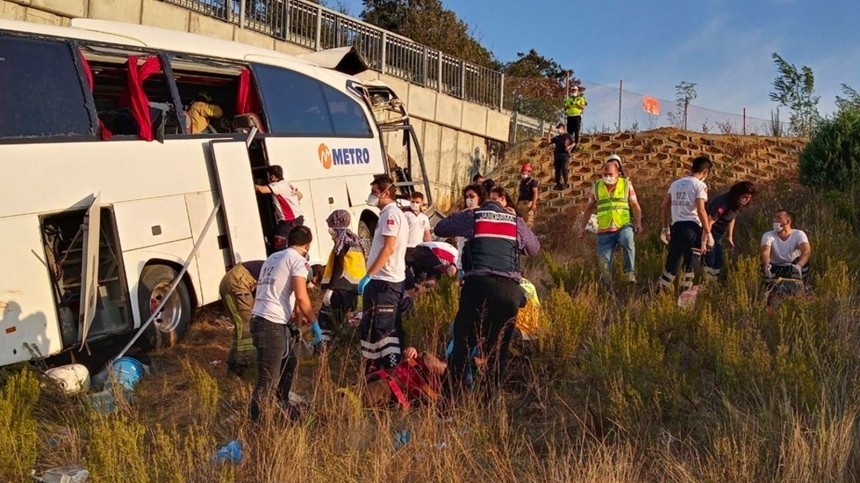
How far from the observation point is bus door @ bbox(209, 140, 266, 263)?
840cm

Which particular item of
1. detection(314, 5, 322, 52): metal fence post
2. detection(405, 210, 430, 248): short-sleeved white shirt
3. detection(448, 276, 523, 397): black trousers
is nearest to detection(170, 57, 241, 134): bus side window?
detection(405, 210, 430, 248): short-sleeved white shirt

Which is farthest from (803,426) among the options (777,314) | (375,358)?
(375,358)

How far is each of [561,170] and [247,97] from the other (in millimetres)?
9794

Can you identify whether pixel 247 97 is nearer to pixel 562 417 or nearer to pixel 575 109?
pixel 562 417

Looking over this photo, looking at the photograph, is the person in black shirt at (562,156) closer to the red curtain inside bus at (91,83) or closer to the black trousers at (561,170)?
the black trousers at (561,170)

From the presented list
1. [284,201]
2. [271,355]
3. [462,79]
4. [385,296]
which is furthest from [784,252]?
[462,79]

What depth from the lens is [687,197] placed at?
27.9ft

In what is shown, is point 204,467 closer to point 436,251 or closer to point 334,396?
point 334,396

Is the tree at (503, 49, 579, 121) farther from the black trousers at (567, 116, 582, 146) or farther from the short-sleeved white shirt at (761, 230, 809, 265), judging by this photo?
the short-sleeved white shirt at (761, 230, 809, 265)

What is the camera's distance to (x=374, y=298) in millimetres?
6656

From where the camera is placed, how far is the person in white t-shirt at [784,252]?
9.10 metres

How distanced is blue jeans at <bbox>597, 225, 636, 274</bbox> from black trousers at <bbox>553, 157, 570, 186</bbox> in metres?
8.74

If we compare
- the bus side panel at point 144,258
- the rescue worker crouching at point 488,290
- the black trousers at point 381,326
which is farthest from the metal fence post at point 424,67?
the rescue worker crouching at point 488,290

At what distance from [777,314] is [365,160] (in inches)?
226
